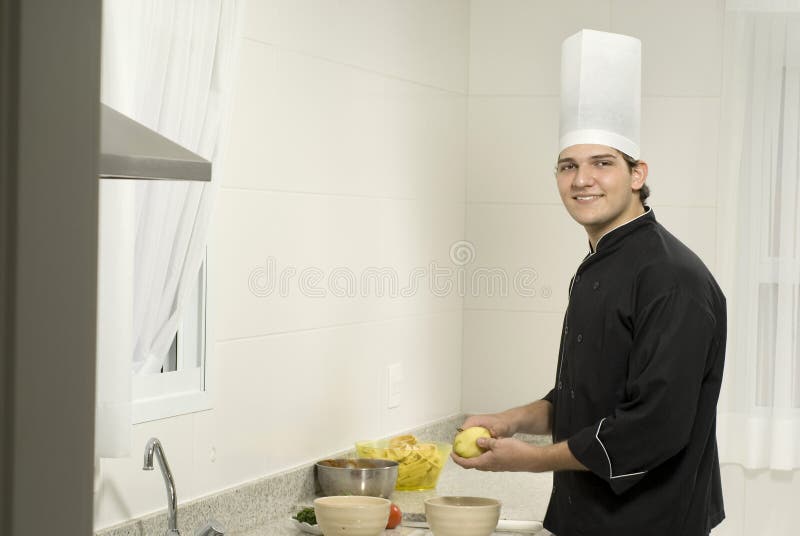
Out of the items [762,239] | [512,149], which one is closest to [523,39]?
[512,149]

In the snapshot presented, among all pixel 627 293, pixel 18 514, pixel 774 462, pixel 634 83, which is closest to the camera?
pixel 18 514

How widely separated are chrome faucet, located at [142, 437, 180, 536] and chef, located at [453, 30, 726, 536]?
1.92ft

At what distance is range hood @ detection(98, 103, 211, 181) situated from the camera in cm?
78

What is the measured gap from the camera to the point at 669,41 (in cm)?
305

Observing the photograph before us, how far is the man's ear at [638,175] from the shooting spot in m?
1.96

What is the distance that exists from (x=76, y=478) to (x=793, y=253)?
9.53ft

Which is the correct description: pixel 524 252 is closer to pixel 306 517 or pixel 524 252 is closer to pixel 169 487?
pixel 306 517

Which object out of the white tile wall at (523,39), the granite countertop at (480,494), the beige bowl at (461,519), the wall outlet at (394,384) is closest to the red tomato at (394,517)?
the granite countertop at (480,494)

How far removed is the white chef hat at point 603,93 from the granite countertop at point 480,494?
0.87 m

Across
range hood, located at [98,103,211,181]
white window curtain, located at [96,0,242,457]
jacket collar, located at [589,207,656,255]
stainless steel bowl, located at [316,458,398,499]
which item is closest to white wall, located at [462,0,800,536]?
stainless steel bowl, located at [316,458,398,499]

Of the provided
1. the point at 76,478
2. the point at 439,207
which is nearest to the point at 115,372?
the point at 76,478

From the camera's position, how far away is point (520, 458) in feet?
6.05

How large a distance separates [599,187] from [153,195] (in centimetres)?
87

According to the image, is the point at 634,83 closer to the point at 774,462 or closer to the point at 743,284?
the point at 743,284
